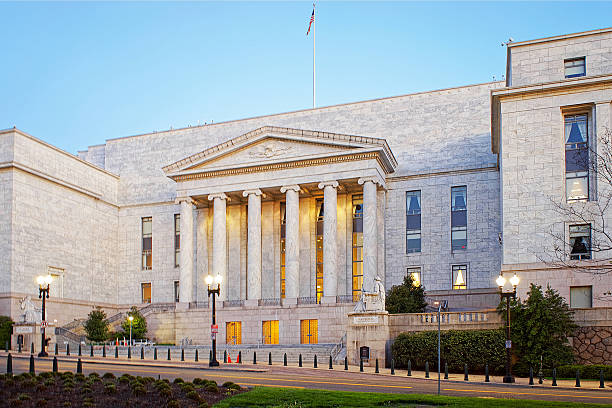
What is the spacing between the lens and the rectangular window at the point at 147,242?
234ft

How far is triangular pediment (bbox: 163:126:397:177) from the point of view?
58.3m

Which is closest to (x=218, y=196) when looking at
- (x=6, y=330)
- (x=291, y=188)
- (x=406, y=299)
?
(x=291, y=188)

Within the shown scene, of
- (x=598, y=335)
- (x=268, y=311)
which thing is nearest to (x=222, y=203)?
(x=268, y=311)

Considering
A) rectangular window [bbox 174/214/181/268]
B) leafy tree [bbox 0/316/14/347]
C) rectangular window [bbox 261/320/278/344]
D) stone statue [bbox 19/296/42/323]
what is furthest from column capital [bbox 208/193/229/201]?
leafy tree [bbox 0/316/14/347]

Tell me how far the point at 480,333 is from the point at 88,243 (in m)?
42.5

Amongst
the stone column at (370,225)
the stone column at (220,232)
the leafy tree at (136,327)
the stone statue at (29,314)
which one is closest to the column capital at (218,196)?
the stone column at (220,232)

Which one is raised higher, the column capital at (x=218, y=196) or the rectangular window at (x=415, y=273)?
the column capital at (x=218, y=196)

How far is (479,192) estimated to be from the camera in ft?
197

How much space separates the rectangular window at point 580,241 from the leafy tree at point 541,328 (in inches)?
176

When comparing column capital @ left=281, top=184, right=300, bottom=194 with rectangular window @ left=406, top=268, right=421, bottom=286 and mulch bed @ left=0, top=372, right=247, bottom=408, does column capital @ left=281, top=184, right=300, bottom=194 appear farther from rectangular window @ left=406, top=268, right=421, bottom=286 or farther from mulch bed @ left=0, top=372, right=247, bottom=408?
mulch bed @ left=0, top=372, right=247, bottom=408

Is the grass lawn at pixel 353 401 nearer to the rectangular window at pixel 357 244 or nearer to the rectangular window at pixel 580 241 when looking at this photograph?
the rectangular window at pixel 580 241

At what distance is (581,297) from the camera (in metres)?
42.6

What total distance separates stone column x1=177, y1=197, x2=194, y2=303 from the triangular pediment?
10.7 feet

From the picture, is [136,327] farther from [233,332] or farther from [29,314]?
[29,314]
